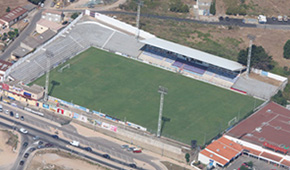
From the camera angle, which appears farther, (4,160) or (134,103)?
(134,103)

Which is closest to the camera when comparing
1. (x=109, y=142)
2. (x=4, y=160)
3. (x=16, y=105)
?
(x=4, y=160)

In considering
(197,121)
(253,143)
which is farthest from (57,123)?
(253,143)

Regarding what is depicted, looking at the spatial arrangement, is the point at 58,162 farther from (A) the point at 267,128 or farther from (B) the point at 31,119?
(A) the point at 267,128

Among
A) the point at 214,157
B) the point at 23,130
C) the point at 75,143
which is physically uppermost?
the point at 214,157

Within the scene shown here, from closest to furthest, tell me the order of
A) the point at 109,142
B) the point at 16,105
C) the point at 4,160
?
the point at 4,160, the point at 109,142, the point at 16,105

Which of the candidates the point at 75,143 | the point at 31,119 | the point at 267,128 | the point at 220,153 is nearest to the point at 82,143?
the point at 75,143

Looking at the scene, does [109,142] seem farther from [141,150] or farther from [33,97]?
[33,97]
